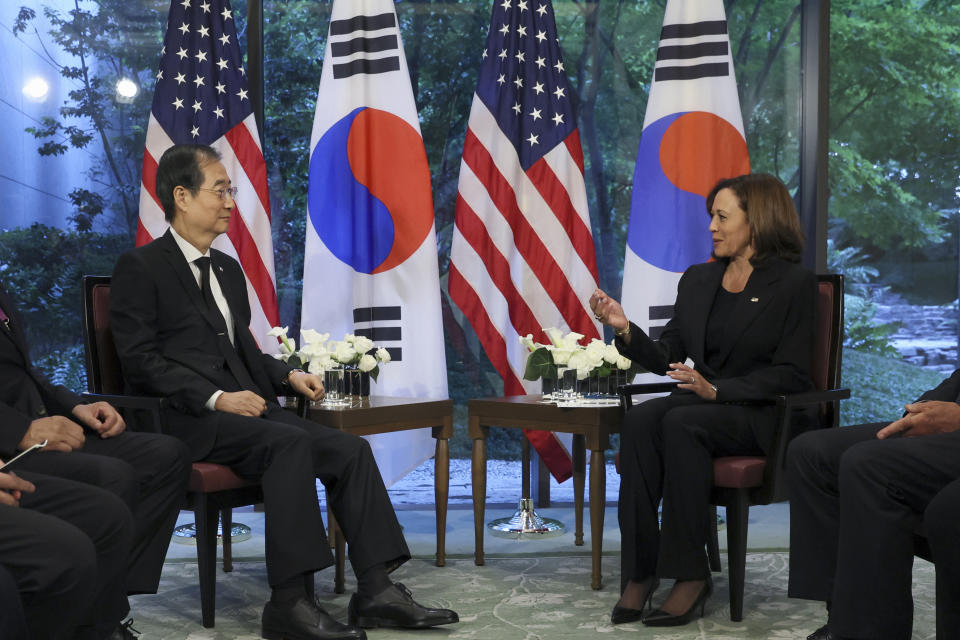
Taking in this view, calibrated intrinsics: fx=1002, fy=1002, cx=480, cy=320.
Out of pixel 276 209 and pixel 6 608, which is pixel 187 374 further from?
pixel 276 209

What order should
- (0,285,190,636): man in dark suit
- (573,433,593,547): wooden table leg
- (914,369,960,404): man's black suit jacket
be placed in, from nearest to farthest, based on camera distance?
(0,285,190,636): man in dark suit
(914,369,960,404): man's black suit jacket
(573,433,593,547): wooden table leg

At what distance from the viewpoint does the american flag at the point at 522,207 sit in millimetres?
4523

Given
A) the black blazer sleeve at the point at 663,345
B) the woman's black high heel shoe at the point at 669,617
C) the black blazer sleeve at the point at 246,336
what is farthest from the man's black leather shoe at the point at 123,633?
the black blazer sleeve at the point at 663,345

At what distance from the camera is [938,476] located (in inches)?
93.0

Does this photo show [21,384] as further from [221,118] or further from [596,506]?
[221,118]

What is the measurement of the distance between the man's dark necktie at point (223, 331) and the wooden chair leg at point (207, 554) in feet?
1.43

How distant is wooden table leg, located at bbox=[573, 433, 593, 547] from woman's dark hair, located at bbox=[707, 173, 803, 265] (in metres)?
1.15

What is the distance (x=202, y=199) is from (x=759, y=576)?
92.2 inches

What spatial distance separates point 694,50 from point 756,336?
1823mm

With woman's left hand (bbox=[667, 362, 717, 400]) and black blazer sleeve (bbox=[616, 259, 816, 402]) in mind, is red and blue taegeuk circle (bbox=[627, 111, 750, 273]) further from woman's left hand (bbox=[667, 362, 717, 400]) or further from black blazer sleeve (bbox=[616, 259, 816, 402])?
woman's left hand (bbox=[667, 362, 717, 400])

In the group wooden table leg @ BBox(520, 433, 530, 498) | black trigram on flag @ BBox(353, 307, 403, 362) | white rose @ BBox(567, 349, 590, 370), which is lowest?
wooden table leg @ BBox(520, 433, 530, 498)

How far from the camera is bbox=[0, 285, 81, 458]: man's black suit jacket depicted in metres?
2.72

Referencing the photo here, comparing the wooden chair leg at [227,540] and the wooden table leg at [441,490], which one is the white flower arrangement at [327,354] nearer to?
the wooden table leg at [441,490]

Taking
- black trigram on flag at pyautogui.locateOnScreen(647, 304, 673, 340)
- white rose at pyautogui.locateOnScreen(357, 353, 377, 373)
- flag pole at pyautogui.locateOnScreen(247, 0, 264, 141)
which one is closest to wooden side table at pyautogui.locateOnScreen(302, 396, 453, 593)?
white rose at pyautogui.locateOnScreen(357, 353, 377, 373)
